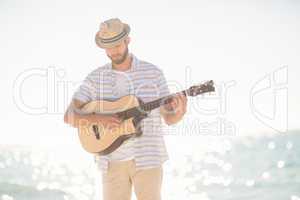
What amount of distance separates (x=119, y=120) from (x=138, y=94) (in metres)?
0.15

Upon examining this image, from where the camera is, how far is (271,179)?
4883mm

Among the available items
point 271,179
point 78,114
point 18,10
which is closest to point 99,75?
point 78,114

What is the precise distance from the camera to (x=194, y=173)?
4906 mm

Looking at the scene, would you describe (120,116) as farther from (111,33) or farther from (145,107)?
(111,33)

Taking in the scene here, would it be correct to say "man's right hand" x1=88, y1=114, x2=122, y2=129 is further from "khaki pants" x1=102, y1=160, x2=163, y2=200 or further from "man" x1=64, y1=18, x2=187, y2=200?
"khaki pants" x1=102, y1=160, x2=163, y2=200

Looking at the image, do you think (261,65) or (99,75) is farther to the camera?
(261,65)

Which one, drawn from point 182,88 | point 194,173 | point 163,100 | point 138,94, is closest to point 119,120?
point 138,94

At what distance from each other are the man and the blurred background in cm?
119

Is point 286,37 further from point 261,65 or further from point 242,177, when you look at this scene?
point 242,177

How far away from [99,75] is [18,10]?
1.89m

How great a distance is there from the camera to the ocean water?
171 inches

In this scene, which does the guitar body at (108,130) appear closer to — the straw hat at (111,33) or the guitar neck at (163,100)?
the guitar neck at (163,100)

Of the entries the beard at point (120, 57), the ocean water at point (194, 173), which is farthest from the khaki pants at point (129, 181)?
the ocean water at point (194, 173)

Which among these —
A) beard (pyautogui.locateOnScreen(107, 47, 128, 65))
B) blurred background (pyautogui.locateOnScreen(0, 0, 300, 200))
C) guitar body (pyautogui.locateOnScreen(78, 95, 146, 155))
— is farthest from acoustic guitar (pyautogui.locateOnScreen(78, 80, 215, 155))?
blurred background (pyautogui.locateOnScreen(0, 0, 300, 200))
